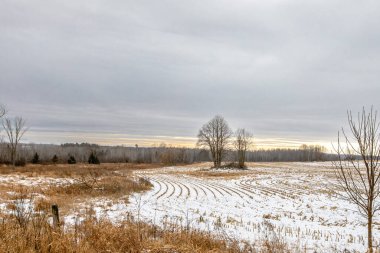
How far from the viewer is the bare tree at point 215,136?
234 ft

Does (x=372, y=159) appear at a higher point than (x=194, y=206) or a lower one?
higher

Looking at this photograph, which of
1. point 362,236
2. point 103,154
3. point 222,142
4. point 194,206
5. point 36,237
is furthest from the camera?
point 103,154

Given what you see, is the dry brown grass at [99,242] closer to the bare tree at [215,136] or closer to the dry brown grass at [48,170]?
the dry brown grass at [48,170]

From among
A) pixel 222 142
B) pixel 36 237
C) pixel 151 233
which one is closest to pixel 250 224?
pixel 151 233

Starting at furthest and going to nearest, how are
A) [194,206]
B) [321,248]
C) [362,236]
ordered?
[194,206] < [362,236] < [321,248]

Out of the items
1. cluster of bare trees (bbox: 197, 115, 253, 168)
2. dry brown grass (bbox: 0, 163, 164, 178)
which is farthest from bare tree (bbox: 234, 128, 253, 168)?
dry brown grass (bbox: 0, 163, 164, 178)

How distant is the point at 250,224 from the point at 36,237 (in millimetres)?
7920

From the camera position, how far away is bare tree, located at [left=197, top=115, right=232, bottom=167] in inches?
2803

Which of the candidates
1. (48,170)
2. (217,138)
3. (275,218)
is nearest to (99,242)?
(275,218)

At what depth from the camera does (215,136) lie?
7238 cm

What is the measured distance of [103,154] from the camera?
417 feet

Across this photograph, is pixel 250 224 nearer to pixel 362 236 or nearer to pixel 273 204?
pixel 362 236

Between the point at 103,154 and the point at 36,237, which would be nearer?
the point at 36,237

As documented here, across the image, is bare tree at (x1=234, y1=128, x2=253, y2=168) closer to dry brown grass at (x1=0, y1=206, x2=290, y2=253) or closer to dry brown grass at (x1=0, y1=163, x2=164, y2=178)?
dry brown grass at (x1=0, y1=163, x2=164, y2=178)
